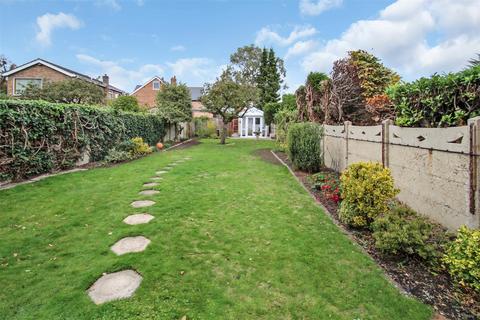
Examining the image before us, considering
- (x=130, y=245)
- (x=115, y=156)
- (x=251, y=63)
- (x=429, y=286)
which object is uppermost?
(x=251, y=63)

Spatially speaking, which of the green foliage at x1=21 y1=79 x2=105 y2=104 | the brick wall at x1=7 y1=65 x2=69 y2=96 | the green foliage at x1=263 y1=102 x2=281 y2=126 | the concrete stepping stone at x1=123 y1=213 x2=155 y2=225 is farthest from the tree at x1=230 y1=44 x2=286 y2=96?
the concrete stepping stone at x1=123 y1=213 x2=155 y2=225

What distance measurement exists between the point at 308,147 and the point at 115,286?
668 cm

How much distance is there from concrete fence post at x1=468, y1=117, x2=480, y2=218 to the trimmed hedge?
9021 mm

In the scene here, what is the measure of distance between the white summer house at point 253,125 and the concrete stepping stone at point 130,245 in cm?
2510

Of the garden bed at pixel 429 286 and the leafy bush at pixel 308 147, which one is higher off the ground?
the leafy bush at pixel 308 147

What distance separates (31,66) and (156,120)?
584 inches

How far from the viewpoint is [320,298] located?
2383mm

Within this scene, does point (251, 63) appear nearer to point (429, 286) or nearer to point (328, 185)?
point (328, 185)

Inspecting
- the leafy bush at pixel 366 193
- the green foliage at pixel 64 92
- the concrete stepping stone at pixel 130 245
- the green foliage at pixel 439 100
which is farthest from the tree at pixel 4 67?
the green foliage at pixel 439 100

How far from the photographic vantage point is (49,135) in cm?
763

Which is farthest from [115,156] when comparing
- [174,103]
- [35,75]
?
[35,75]

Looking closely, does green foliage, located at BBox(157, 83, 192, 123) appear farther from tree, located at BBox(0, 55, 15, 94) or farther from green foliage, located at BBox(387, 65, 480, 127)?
green foliage, located at BBox(387, 65, 480, 127)

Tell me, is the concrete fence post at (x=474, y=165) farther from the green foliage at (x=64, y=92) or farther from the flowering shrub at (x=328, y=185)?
the green foliage at (x=64, y=92)

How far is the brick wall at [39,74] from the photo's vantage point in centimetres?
2261
